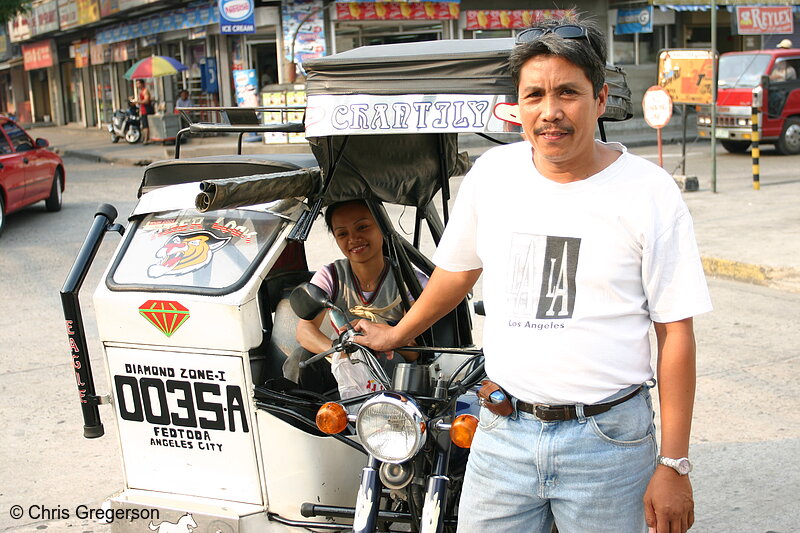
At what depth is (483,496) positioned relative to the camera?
235cm

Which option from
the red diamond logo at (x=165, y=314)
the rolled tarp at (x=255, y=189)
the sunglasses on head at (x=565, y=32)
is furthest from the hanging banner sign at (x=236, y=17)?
the sunglasses on head at (x=565, y=32)

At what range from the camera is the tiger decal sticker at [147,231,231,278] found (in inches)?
131

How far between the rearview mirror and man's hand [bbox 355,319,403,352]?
14cm

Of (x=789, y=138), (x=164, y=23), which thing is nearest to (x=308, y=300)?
(x=789, y=138)

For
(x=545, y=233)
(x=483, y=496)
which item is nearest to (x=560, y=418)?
(x=483, y=496)

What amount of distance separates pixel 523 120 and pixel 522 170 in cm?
13

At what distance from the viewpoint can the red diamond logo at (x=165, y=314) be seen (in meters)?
3.20

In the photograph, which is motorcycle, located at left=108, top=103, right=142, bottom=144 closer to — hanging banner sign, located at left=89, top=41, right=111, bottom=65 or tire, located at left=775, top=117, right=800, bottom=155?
hanging banner sign, located at left=89, top=41, right=111, bottom=65

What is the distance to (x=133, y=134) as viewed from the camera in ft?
86.9

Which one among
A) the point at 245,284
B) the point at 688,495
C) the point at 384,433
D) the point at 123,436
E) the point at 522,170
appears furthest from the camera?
the point at 123,436

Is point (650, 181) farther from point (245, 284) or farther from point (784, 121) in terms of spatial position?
point (784, 121)

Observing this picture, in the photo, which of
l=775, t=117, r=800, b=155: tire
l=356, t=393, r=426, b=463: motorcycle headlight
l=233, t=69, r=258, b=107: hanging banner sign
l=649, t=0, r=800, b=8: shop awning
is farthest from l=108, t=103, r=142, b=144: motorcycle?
l=356, t=393, r=426, b=463: motorcycle headlight

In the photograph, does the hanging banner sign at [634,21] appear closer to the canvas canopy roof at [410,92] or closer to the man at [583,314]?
the canvas canopy roof at [410,92]

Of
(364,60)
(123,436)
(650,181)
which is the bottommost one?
(123,436)
